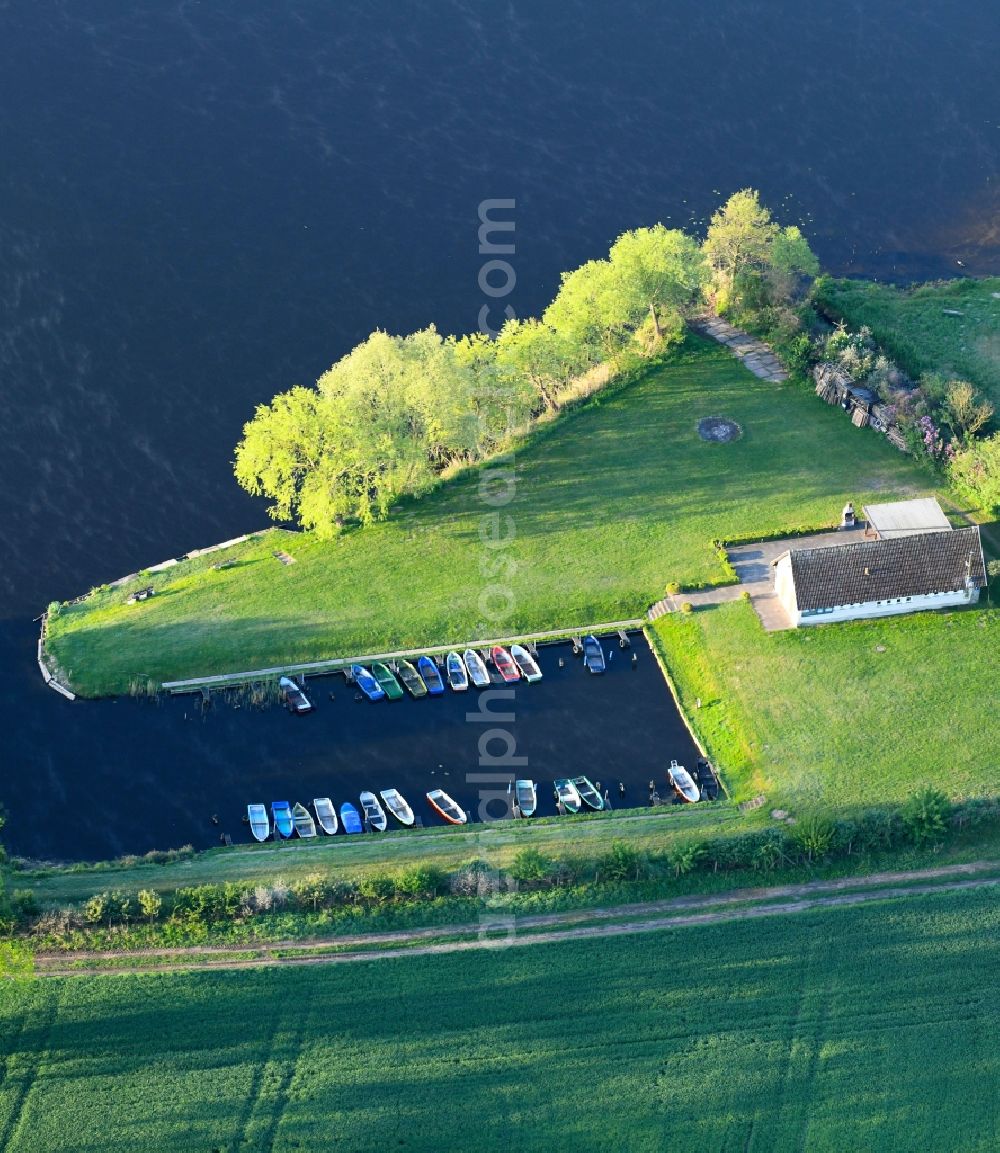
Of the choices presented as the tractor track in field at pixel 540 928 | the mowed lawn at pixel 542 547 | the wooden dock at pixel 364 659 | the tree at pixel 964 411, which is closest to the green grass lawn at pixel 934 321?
the tree at pixel 964 411

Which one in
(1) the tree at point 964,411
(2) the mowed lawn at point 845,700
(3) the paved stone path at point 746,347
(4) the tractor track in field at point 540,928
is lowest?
(4) the tractor track in field at point 540,928

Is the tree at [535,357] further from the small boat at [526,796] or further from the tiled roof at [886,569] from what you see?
the small boat at [526,796]

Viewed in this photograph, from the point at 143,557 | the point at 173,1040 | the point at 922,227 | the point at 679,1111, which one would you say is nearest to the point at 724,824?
A: the point at 679,1111

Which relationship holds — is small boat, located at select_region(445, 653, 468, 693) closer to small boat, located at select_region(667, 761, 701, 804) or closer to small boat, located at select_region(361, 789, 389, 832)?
small boat, located at select_region(361, 789, 389, 832)

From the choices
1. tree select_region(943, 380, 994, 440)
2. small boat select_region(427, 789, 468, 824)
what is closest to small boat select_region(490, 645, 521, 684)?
small boat select_region(427, 789, 468, 824)

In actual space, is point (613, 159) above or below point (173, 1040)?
above

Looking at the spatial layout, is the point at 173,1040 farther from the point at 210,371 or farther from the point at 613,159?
the point at 613,159
